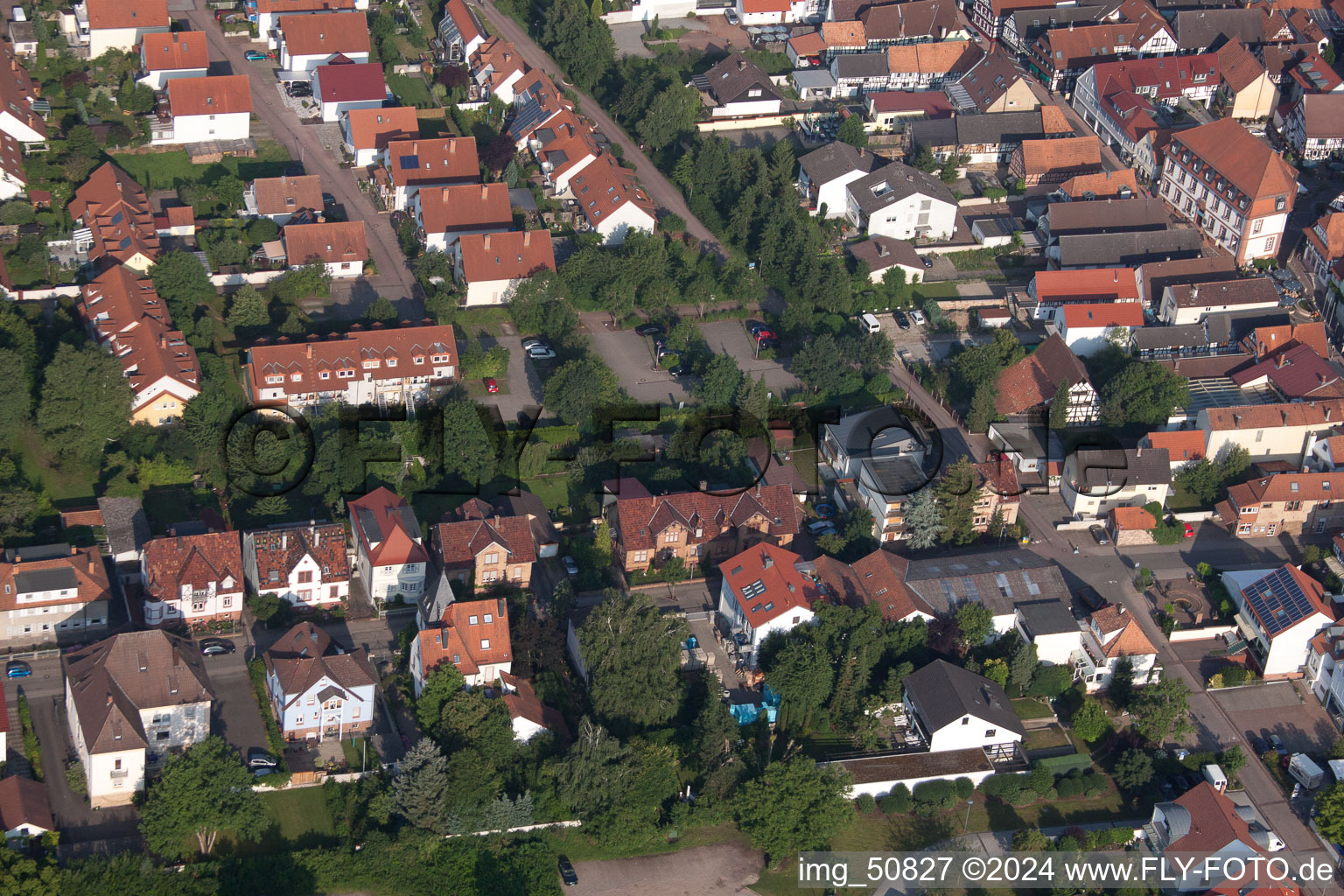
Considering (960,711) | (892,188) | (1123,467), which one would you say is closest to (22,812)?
(960,711)

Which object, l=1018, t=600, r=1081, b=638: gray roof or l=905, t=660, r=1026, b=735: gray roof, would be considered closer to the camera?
l=905, t=660, r=1026, b=735: gray roof

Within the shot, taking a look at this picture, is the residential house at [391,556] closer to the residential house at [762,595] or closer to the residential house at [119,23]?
the residential house at [762,595]

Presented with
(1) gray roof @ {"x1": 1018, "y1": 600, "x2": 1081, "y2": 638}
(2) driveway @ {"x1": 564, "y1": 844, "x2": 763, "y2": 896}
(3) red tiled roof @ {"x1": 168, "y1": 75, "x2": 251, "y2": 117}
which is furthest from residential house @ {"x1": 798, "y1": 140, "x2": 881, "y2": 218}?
(2) driveway @ {"x1": 564, "y1": 844, "x2": 763, "y2": 896}

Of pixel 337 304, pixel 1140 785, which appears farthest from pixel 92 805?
pixel 1140 785

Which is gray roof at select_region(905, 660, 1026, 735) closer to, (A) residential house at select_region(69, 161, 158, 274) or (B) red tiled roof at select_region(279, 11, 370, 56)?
(A) residential house at select_region(69, 161, 158, 274)

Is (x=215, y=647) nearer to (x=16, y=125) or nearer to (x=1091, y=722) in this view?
(x=1091, y=722)

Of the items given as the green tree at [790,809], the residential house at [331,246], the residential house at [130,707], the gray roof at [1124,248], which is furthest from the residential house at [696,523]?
the gray roof at [1124,248]

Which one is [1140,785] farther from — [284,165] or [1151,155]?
[284,165]
